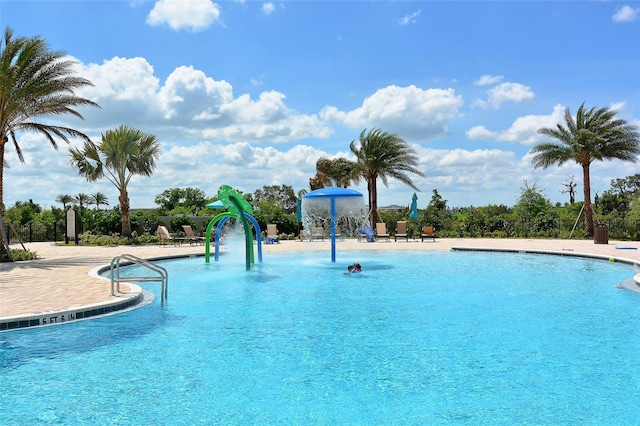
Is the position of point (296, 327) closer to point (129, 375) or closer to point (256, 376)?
point (256, 376)

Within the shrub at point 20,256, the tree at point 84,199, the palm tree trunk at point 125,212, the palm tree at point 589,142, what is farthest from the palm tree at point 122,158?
the tree at point 84,199

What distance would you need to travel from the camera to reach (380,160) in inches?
1344

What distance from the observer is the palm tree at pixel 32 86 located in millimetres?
17672

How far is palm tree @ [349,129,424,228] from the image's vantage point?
111ft

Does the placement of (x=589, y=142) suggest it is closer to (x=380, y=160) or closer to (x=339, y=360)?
(x=380, y=160)

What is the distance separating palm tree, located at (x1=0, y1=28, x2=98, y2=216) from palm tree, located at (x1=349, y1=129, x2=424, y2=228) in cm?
1853

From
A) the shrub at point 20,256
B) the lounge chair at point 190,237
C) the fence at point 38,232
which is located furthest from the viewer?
the fence at point 38,232

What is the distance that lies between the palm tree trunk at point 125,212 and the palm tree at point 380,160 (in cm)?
1496

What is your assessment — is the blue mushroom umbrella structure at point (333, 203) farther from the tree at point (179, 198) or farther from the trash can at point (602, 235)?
the tree at point (179, 198)

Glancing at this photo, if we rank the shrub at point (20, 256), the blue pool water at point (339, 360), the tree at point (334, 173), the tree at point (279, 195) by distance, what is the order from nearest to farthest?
the blue pool water at point (339, 360) → the shrub at point (20, 256) → the tree at point (334, 173) → the tree at point (279, 195)

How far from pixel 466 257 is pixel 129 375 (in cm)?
1619

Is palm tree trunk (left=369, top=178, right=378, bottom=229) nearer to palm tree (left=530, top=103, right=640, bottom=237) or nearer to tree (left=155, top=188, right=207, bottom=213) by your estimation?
palm tree (left=530, top=103, right=640, bottom=237)

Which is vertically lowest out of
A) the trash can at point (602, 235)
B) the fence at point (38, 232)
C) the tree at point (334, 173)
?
the trash can at point (602, 235)

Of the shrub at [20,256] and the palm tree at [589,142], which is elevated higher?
the palm tree at [589,142]
